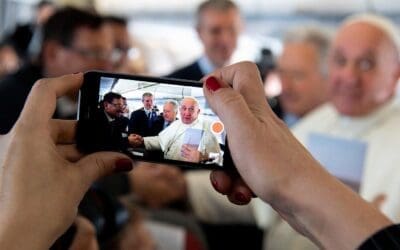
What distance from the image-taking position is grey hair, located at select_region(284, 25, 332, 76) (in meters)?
2.88

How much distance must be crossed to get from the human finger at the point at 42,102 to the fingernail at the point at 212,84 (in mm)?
180

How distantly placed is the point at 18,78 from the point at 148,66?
87.2 inches

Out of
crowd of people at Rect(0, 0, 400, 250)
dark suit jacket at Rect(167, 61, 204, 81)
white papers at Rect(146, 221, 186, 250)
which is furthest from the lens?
dark suit jacket at Rect(167, 61, 204, 81)

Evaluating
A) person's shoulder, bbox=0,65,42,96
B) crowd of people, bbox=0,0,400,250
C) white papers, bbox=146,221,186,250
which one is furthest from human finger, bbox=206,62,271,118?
person's shoulder, bbox=0,65,42,96

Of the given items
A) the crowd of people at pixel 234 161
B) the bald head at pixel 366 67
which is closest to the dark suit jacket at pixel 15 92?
the crowd of people at pixel 234 161

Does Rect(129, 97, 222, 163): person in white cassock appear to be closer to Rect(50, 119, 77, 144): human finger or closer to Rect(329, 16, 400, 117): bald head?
Rect(50, 119, 77, 144): human finger

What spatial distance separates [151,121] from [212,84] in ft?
0.33

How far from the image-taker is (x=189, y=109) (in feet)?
2.83

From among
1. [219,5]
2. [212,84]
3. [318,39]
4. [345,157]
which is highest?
[219,5]

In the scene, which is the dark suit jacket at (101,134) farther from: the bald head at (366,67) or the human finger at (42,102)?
the bald head at (366,67)

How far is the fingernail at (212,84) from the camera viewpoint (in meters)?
0.81

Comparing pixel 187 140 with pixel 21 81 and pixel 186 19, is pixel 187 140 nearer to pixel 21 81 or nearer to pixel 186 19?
pixel 21 81

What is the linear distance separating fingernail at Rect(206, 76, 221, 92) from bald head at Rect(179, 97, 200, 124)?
0.14 feet

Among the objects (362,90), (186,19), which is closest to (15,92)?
(362,90)
